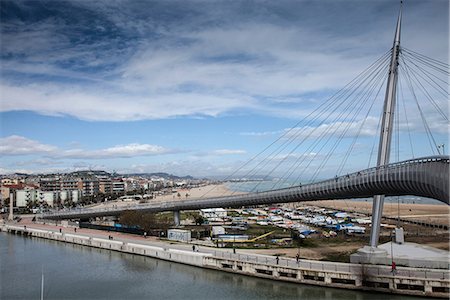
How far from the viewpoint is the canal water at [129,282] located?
11.7 m

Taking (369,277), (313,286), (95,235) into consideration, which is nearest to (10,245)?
(95,235)

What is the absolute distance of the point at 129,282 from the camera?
13125mm

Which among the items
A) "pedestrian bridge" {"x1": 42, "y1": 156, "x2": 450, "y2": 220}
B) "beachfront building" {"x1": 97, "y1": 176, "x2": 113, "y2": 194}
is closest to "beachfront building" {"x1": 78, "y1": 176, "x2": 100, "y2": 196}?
"beachfront building" {"x1": 97, "y1": 176, "x2": 113, "y2": 194}

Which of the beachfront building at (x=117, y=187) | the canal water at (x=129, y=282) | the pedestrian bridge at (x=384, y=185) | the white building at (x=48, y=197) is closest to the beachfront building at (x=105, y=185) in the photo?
the beachfront building at (x=117, y=187)

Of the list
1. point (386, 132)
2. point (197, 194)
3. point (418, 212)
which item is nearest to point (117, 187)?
point (197, 194)

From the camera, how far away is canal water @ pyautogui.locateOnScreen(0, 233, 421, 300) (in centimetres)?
1170

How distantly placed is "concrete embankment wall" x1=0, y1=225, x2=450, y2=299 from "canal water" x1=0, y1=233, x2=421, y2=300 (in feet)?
0.76

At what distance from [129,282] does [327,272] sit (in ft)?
20.8

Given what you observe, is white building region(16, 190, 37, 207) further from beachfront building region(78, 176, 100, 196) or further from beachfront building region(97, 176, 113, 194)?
beachfront building region(97, 176, 113, 194)

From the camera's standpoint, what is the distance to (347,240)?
19.0 metres

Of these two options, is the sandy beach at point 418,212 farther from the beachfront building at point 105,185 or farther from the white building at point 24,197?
the beachfront building at point 105,185

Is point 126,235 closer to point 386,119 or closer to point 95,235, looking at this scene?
point 95,235

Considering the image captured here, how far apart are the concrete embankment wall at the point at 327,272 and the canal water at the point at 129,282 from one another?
23 cm

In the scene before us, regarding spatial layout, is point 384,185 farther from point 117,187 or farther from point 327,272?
point 117,187
